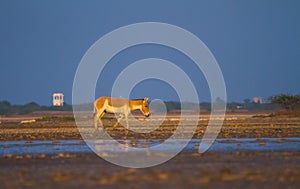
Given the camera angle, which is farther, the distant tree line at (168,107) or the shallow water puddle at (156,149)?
the distant tree line at (168,107)

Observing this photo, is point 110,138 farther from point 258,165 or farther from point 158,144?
point 258,165

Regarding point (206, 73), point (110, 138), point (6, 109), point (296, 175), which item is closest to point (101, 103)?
point (110, 138)

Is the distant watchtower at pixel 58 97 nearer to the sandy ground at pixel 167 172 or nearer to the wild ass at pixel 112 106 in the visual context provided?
the wild ass at pixel 112 106

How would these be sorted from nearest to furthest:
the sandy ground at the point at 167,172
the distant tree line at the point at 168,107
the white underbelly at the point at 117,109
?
the sandy ground at the point at 167,172 → the white underbelly at the point at 117,109 → the distant tree line at the point at 168,107

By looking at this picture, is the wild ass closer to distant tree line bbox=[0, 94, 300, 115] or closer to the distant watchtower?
distant tree line bbox=[0, 94, 300, 115]

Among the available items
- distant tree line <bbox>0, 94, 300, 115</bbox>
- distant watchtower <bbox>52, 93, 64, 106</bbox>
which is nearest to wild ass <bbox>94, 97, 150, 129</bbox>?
distant tree line <bbox>0, 94, 300, 115</bbox>

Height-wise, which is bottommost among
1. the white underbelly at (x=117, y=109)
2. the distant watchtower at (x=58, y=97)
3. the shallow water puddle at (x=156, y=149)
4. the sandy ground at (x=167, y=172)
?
the sandy ground at (x=167, y=172)

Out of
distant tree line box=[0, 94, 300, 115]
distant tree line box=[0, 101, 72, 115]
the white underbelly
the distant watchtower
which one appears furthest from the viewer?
the distant watchtower

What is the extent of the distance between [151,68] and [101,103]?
26.5 metres

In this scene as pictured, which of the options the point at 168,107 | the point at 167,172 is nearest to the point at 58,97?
the point at 168,107

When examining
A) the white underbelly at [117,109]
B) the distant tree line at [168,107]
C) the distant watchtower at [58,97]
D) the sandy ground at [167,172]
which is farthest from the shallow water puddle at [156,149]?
the distant watchtower at [58,97]

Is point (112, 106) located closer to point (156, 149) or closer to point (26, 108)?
point (156, 149)

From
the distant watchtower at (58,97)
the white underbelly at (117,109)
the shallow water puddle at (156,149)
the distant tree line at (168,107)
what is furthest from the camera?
the distant watchtower at (58,97)

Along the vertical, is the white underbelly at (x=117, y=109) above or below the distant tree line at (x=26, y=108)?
below
